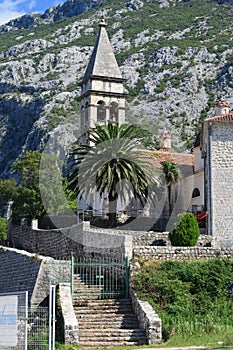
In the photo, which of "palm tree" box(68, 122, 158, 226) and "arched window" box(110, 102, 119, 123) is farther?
"arched window" box(110, 102, 119, 123)

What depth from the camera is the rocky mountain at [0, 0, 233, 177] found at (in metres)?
100

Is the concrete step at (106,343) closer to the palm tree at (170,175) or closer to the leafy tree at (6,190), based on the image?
the palm tree at (170,175)

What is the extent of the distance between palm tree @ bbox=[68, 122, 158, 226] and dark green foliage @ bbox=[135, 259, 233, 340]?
10458mm

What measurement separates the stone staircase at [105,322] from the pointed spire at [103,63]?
116ft

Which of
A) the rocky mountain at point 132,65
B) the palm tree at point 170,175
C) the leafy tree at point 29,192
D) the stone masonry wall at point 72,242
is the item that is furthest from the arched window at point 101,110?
the rocky mountain at point 132,65

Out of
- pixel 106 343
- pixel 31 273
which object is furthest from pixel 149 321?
pixel 31 273

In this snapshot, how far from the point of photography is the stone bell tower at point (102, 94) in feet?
186

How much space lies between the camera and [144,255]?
88.0 feet

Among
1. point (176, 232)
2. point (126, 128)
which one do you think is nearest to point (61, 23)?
point (126, 128)

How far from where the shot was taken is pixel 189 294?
2427 centimetres

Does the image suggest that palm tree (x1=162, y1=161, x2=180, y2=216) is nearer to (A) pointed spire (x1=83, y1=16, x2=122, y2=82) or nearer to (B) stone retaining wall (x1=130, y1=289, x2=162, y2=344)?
(A) pointed spire (x1=83, y1=16, x2=122, y2=82)

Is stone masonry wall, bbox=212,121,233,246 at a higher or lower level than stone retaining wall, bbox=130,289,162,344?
higher

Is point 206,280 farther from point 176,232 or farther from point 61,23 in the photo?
point 61,23

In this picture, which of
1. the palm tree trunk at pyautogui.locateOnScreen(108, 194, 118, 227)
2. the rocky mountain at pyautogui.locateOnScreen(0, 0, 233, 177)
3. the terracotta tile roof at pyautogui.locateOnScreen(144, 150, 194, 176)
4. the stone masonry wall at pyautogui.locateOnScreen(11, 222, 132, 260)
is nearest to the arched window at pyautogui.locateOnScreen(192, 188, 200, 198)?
the terracotta tile roof at pyautogui.locateOnScreen(144, 150, 194, 176)
